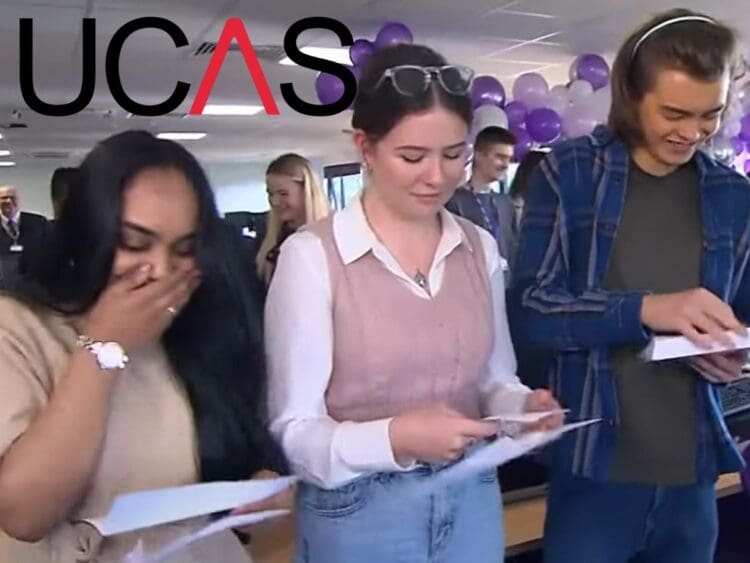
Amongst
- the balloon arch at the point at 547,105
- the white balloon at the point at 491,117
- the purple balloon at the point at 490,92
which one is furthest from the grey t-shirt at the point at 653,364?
the purple balloon at the point at 490,92

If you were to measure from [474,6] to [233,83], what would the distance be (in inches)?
119

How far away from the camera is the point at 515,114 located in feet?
16.9

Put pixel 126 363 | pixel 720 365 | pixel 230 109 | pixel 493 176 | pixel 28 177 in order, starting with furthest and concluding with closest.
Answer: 1. pixel 28 177
2. pixel 230 109
3. pixel 493 176
4. pixel 720 365
5. pixel 126 363

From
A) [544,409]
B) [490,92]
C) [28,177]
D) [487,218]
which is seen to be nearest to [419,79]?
[544,409]

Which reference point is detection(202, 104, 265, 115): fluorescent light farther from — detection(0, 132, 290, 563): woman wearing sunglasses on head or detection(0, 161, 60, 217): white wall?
detection(0, 132, 290, 563): woman wearing sunglasses on head

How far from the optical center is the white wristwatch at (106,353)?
846 mm

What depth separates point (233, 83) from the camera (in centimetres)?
728

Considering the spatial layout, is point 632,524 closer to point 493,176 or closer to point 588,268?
point 588,268

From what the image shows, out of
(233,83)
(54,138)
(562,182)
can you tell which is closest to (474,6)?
(233,83)

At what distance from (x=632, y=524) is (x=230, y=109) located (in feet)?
27.3

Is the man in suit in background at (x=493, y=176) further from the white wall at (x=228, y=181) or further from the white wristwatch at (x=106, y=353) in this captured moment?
the white wall at (x=228, y=181)

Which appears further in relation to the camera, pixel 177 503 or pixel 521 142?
pixel 521 142

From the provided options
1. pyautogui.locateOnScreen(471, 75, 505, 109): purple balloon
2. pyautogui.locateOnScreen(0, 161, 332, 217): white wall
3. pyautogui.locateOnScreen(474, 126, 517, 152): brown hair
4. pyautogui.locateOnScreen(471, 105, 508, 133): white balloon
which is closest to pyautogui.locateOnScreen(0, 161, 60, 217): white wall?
pyautogui.locateOnScreen(0, 161, 332, 217): white wall

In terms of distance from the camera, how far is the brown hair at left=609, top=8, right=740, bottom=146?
1.08 metres
